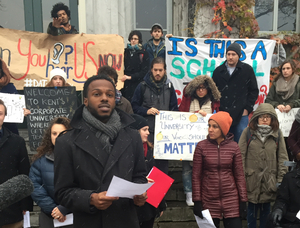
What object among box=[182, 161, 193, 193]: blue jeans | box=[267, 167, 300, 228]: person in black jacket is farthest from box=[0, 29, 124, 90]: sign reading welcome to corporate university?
box=[267, 167, 300, 228]: person in black jacket

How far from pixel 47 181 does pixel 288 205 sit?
8.21 ft

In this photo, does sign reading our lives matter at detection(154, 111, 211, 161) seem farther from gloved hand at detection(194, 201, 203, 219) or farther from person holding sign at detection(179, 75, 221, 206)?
gloved hand at detection(194, 201, 203, 219)

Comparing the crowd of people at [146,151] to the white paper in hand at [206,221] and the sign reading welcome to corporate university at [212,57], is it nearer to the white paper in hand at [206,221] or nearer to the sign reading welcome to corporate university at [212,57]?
the white paper in hand at [206,221]

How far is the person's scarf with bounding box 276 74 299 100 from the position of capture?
16.1 ft

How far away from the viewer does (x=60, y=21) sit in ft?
18.2

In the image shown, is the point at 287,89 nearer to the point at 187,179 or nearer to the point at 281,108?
the point at 281,108

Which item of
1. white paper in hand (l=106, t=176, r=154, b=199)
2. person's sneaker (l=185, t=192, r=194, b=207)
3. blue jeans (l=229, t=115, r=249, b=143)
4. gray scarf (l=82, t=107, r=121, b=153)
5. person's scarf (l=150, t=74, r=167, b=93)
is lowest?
person's sneaker (l=185, t=192, r=194, b=207)

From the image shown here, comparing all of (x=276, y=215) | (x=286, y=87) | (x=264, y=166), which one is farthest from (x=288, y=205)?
(x=286, y=87)

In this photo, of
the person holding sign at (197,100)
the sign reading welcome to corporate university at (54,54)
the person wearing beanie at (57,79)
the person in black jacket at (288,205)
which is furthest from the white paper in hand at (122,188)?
the sign reading welcome to corporate university at (54,54)

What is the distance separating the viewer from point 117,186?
1688 millimetres

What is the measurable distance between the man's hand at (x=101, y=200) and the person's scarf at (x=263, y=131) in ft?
8.87

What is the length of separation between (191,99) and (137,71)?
1.53 meters

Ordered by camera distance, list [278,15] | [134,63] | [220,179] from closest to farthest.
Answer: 1. [220,179]
2. [134,63]
3. [278,15]

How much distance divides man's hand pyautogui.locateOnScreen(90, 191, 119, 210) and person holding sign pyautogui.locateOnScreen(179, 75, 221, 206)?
112 inches
